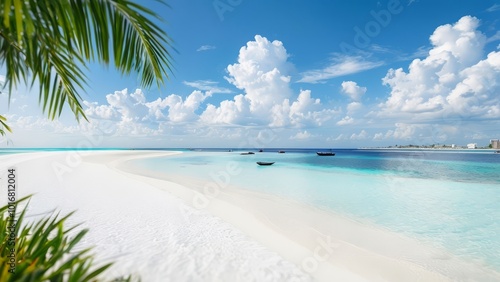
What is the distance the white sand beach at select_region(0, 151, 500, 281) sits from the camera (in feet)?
11.5

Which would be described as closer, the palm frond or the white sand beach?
the palm frond

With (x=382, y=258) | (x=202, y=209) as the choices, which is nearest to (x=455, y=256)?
(x=382, y=258)

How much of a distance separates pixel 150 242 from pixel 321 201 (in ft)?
23.6

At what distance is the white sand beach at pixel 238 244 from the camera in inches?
138

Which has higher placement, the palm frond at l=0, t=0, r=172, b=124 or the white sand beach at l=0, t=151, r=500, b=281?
the palm frond at l=0, t=0, r=172, b=124

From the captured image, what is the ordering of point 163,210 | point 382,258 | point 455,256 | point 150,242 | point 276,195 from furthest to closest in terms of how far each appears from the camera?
point 276,195
point 163,210
point 455,256
point 382,258
point 150,242

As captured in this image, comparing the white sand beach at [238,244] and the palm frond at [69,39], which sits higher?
the palm frond at [69,39]

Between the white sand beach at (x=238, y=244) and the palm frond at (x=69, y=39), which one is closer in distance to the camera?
the palm frond at (x=69, y=39)

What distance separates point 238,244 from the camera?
4.42 meters

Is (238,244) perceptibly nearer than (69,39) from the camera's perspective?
No

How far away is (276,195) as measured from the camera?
10656 millimetres

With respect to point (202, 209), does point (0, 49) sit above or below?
above

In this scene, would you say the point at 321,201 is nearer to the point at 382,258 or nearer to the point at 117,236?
the point at 382,258

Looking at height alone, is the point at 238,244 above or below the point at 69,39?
below
